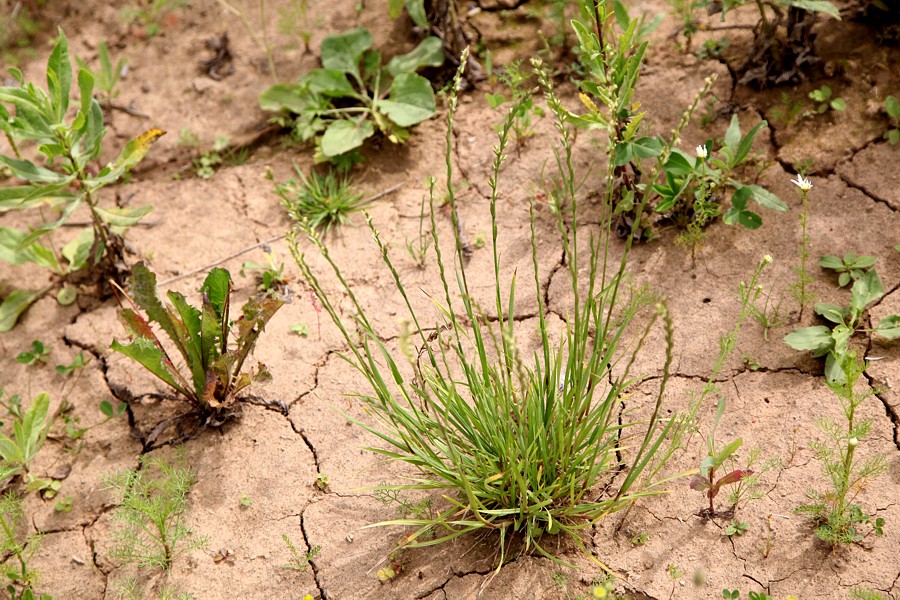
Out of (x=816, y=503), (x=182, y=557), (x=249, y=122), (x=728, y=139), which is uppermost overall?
(x=728, y=139)

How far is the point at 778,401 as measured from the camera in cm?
262

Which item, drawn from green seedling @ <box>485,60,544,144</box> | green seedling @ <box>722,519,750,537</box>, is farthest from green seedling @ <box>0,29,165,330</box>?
green seedling @ <box>722,519,750,537</box>

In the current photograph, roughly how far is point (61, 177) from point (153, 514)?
1.43m

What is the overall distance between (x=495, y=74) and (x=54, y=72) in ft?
6.11

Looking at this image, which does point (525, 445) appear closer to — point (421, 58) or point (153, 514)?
point (153, 514)

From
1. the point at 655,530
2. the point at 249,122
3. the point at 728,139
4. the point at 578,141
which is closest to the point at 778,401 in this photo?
the point at 655,530

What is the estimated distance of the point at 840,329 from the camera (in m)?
2.63

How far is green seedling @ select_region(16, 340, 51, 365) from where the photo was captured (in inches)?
126

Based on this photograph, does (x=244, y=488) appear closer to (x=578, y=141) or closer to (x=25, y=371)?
(x=25, y=371)

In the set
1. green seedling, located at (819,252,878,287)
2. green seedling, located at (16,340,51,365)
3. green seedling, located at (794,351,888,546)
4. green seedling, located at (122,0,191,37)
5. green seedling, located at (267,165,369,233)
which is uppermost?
green seedling, located at (122,0,191,37)

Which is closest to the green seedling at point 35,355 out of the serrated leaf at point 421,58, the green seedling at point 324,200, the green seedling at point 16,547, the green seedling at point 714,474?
the green seedling at point 16,547

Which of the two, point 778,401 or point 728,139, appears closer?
point 778,401

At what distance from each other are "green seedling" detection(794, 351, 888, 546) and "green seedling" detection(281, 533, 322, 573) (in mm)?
1442

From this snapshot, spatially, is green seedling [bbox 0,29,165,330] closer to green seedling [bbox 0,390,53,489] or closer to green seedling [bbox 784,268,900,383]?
green seedling [bbox 0,390,53,489]
